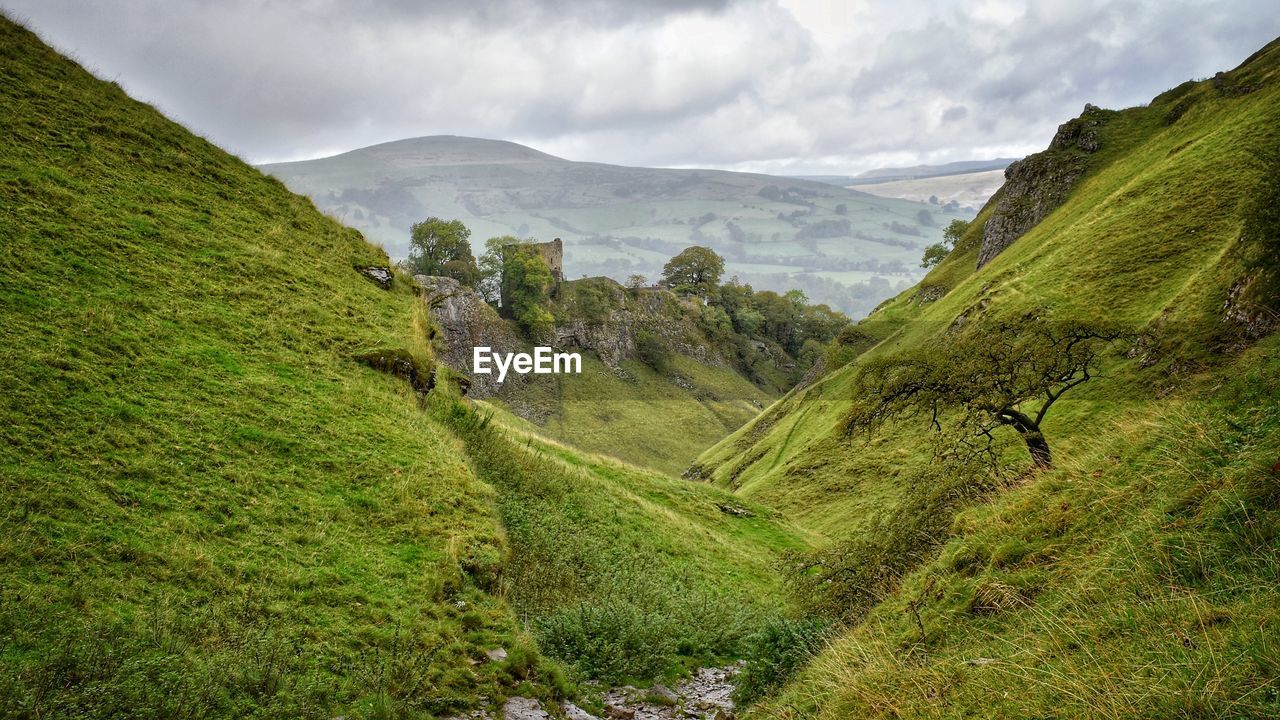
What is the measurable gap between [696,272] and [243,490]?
14783cm

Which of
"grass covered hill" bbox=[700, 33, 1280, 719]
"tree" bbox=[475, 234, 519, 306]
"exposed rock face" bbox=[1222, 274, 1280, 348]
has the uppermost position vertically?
"tree" bbox=[475, 234, 519, 306]

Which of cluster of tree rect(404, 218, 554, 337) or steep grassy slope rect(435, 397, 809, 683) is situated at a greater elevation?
cluster of tree rect(404, 218, 554, 337)

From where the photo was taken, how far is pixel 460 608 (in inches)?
399

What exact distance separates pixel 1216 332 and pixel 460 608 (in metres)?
30.0

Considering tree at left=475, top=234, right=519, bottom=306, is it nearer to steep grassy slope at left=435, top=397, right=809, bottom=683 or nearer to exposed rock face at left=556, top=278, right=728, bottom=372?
exposed rock face at left=556, top=278, right=728, bottom=372

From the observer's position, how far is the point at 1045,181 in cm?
6325

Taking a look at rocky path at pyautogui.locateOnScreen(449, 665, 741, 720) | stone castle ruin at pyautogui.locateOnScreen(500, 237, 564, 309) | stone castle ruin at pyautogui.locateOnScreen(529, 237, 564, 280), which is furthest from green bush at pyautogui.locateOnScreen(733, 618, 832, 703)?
stone castle ruin at pyautogui.locateOnScreen(529, 237, 564, 280)

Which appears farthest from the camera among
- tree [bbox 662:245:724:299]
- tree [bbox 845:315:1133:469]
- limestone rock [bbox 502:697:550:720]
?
tree [bbox 662:245:724:299]

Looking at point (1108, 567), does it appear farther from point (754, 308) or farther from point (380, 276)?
point (754, 308)

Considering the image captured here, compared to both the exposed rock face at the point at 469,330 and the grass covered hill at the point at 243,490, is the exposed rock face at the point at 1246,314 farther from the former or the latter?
the exposed rock face at the point at 469,330

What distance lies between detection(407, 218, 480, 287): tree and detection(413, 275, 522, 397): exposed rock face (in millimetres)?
10557

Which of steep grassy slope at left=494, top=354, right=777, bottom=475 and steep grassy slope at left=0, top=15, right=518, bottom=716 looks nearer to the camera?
steep grassy slope at left=0, top=15, right=518, bottom=716

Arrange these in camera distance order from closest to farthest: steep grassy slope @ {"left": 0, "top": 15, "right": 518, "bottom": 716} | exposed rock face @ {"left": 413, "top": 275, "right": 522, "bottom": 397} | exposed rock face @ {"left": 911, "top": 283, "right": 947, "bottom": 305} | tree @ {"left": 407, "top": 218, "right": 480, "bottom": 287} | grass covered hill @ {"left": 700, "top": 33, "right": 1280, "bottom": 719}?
grass covered hill @ {"left": 700, "top": 33, "right": 1280, "bottom": 719}
steep grassy slope @ {"left": 0, "top": 15, "right": 518, "bottom": 716}
exposed rock face @ {"left": 911, "top": 283, "right": 947, "bottom": 305}
exposed rock face @ {"left": 413, "top": 275, "right": 522, "bottom": 397}
tree @ {"left": 407, "top": 218, "right": 480, "bottom": 287}

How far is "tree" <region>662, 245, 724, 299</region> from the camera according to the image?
153 meters
